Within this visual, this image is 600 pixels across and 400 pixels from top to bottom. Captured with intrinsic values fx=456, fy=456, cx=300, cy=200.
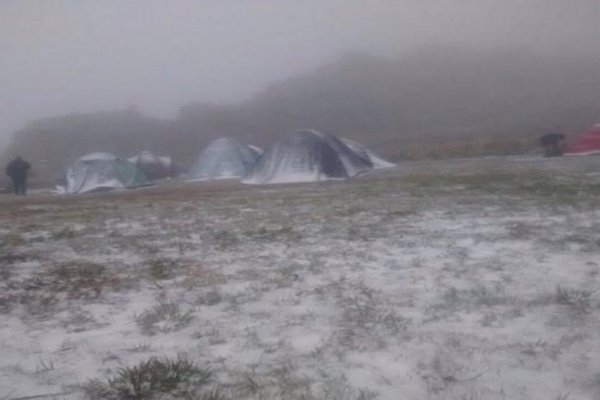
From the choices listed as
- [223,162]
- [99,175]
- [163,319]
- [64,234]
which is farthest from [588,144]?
[163,319]

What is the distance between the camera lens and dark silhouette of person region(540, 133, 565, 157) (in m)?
25.5

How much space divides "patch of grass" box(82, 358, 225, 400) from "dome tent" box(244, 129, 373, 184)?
17.4 metres

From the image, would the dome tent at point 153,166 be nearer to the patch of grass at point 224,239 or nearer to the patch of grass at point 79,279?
the patch of grass at point 224,239

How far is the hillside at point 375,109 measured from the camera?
7538cm

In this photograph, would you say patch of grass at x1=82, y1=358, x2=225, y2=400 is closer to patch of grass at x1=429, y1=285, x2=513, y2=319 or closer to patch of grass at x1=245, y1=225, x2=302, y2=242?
patch of grass at x1=429, y1=285, x2=513, y2=319

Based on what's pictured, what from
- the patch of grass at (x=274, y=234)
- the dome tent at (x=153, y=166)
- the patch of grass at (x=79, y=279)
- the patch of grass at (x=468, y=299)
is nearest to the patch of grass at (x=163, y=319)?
the patch of grass at (x=79, y=279)

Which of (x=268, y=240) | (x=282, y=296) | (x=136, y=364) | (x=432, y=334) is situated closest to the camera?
(x=136, y=364)

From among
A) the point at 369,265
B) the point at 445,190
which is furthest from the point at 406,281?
the point at 445,190

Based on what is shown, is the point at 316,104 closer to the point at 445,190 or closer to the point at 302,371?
the point at 445,190

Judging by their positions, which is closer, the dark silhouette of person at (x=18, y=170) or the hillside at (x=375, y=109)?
the dark silhouette of person at (x=18, y=170)

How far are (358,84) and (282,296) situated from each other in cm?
10834

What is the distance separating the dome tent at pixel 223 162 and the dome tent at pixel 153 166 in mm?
6934

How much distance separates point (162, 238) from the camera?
26.8 feet

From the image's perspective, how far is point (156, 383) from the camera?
3078mm
